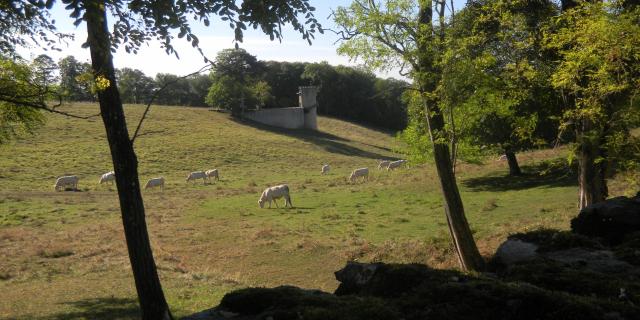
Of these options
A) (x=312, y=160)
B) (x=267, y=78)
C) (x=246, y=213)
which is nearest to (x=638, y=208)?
(x=246, y=213)

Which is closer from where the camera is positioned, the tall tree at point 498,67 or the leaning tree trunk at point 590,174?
the tall tree at point 498,67

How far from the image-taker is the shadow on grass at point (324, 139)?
82438mm

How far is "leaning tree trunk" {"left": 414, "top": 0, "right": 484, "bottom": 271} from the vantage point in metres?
14.5

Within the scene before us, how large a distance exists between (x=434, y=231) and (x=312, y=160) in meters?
46.2

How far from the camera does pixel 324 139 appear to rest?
306 feet

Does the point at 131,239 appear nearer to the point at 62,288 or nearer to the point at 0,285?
the point at 62,288

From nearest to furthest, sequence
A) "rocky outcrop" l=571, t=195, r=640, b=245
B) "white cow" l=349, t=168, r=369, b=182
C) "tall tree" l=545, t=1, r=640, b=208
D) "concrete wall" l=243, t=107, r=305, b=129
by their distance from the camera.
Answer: "rocky outcrop" l=571, t=195, r=640, b=245 → "tall tree" l=545, t=1, r=640, b=208 → "white cow" l=349, t=168, r=369, b=182 → "concrete wall" l=243, t=107, r=305, b=129

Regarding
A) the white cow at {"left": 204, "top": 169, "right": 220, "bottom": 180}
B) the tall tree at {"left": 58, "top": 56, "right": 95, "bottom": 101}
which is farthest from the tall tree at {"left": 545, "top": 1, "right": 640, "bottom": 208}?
the white cow at {"left": 204, "top": 169, "right": 220, "bottom": 180}

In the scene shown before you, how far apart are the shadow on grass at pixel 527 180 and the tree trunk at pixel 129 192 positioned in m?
29.8

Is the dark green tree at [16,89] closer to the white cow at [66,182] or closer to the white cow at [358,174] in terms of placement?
the white cow at [66,182]

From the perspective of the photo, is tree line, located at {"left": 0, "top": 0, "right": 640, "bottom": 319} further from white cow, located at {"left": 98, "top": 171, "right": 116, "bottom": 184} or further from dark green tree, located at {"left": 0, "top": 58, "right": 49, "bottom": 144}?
white cow, located at {"left": 98, "top": 171, "right": 116, "bottom": 184}

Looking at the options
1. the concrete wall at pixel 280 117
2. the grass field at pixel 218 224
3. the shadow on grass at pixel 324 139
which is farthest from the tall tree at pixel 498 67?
the concrete wall at pixel 280 117

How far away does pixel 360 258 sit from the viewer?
2041cm

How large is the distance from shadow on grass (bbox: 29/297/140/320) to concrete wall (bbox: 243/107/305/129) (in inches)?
3541
